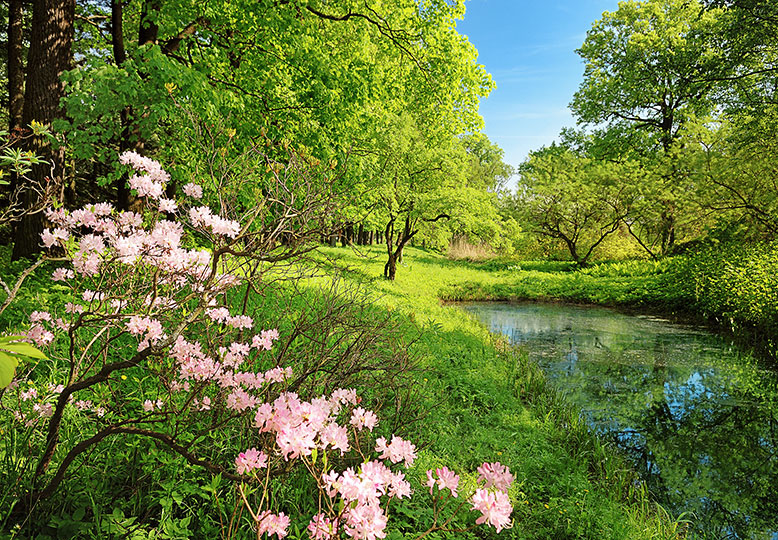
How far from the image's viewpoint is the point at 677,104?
74.2 ft

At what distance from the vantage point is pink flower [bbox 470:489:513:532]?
4.33ft

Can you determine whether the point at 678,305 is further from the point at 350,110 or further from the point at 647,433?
the point at 350,110

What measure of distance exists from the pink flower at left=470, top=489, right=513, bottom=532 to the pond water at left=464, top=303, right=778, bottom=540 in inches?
163

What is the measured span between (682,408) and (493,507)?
7.37 metres

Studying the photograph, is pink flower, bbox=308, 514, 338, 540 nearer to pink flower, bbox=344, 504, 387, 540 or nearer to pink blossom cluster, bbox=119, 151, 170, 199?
pink flower, bbox=344, 504, 387, 540

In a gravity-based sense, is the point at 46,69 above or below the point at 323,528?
above

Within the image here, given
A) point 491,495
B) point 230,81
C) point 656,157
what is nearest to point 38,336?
point 491,495

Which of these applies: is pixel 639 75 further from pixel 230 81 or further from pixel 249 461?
pixel 249 461

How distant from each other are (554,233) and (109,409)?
25098 millimetres

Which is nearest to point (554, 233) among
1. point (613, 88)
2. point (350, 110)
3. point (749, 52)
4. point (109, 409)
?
point (613, 88)

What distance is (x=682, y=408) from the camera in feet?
22.6

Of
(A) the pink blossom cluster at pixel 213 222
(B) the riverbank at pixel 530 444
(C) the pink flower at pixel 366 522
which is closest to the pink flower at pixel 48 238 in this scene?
(A) the pink blossom cluster at pixel 213 222

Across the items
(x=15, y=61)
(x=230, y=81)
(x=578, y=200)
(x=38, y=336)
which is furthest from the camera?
(x=578, y=200)

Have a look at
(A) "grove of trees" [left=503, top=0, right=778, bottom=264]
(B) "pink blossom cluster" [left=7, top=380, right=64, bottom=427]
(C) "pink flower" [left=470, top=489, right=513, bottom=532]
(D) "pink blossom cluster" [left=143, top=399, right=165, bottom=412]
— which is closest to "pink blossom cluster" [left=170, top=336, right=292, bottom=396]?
(D) "pink blossom cluster" [left=143, top=399, right=165, bottom=412]
